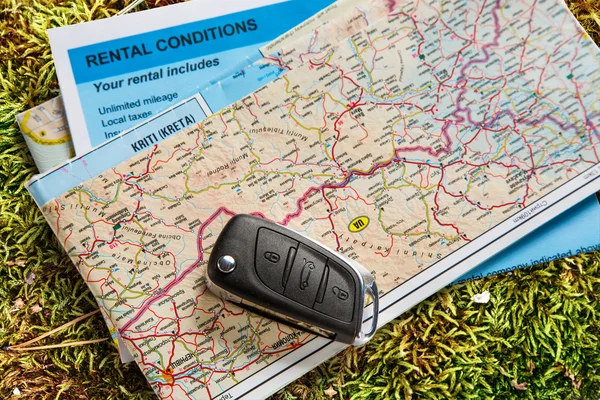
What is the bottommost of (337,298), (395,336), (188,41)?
(395,336)

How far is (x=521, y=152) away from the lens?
103cm

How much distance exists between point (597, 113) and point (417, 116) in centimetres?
35

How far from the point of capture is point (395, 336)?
1.01 metres

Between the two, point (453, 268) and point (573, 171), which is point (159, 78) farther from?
point (573, 171)

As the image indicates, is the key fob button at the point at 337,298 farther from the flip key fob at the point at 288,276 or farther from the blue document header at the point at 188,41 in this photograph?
the blue document header at the point at 188,41

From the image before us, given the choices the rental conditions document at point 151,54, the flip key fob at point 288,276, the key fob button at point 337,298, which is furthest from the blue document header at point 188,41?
the key fob button at point 337,298

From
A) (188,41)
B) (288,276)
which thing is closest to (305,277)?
(288,276)

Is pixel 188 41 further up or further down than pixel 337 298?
further up

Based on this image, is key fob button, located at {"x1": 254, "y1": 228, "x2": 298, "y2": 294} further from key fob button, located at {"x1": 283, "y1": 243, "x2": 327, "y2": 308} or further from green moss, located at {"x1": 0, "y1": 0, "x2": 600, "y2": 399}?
green moss, located at {"x1": 0, "y1": 0, "x2": 600, "y2": 399}

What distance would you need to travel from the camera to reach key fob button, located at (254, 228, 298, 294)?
0.86m

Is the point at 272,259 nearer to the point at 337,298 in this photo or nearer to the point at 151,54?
the point at 337,298

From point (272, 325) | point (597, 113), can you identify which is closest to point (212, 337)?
point (272, 325)

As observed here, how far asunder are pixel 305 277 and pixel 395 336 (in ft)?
0.84

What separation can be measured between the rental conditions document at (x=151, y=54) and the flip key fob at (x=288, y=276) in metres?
0.32
